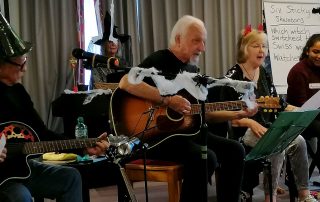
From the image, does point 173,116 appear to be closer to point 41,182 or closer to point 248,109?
point 248,109

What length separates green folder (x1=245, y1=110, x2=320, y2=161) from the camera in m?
2.01

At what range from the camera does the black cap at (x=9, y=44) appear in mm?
2008

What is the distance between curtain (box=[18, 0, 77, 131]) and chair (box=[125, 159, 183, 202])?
6.17 feet

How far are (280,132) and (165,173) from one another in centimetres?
66

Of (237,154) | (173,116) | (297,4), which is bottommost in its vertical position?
(237,154)

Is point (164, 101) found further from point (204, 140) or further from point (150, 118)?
point (204, 140)

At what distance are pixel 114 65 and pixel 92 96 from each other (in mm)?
1995

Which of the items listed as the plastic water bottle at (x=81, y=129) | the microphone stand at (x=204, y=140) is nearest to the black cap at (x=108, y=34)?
the plastic water bottle at (x=81, y=129)

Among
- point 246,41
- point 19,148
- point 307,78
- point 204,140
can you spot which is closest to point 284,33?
point 307,78

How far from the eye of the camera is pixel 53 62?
4133mm

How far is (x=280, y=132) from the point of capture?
2.07 metres

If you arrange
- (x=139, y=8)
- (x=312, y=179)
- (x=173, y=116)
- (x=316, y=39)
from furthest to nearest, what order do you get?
(x=139, y=8) < (x=312, y=179) < (x=316, y=39) < (x=173, y=116)

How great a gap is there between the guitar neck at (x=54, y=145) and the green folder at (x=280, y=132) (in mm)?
781

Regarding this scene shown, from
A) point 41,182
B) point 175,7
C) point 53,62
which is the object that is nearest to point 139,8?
point 175,7
